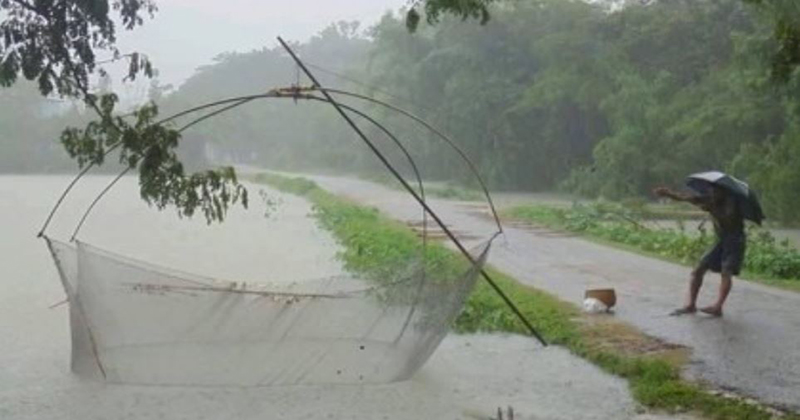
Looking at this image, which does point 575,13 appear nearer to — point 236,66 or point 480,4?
point 480,4

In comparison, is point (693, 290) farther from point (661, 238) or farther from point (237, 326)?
point (661, 238)

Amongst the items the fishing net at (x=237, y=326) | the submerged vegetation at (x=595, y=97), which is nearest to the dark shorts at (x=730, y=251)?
the fishing net at (x=237, y=326)

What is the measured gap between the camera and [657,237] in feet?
42.5

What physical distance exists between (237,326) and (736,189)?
3.71 m

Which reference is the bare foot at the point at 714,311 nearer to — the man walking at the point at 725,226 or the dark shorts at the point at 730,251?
the man walking at the point at 725,226

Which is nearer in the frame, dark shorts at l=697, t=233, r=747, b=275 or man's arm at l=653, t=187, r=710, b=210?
man's arm at l=653, t=187, r=710, b=210

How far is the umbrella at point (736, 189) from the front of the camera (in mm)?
6766

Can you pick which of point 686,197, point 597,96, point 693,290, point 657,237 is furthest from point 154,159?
point 597,96

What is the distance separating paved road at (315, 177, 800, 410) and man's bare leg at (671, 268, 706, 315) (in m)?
0.12

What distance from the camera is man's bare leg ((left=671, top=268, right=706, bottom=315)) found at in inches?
281

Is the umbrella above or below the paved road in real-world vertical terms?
above

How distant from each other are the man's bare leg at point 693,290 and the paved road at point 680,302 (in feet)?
0.41

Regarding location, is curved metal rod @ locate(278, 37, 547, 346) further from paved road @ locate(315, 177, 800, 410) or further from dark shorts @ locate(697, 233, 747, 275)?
dark shorts @ locate(697, 233, 747, 275)

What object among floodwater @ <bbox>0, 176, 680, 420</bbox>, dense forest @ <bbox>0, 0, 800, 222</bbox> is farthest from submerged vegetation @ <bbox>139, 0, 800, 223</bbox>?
floodwater @ <bbox>0, 176, 680, 420</bbox>
